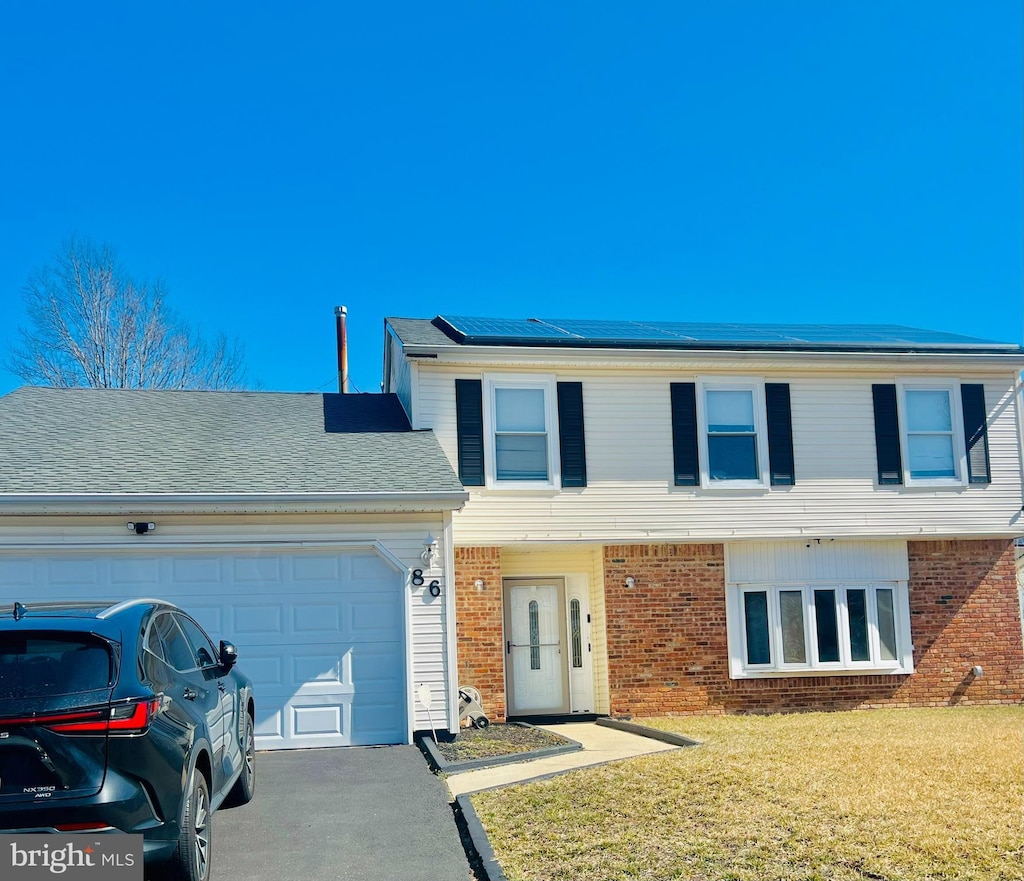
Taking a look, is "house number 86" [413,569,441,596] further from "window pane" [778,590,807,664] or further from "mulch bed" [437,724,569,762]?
"window pane" [778,590,807,664]

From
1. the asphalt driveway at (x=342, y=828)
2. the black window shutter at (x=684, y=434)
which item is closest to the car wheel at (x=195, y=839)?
the asphalt driveway at (x=342, y=828)

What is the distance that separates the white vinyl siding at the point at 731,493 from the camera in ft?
46.4

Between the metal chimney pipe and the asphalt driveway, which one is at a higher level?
the metal chimney pipe

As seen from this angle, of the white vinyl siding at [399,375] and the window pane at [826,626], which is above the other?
the white vinyl siding at [399,375]

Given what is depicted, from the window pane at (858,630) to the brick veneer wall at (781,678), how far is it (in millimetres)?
346

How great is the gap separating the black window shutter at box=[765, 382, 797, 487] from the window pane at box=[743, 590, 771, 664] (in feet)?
5.52

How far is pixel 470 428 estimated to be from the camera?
14117mm

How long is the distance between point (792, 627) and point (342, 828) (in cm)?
928

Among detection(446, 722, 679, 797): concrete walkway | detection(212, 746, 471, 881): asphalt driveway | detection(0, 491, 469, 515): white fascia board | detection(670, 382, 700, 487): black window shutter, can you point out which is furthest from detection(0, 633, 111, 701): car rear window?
detection(670, 382, 700, 487): black window shutter

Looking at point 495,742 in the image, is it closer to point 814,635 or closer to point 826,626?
point 814,635

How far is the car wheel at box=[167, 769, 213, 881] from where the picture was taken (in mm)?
5324

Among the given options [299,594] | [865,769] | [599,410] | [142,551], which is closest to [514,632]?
[599,410]

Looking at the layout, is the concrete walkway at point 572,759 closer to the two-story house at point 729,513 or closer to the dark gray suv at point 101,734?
the two-story house at point 729,513

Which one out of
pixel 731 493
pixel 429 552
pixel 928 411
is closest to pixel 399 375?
pixel 429 552
